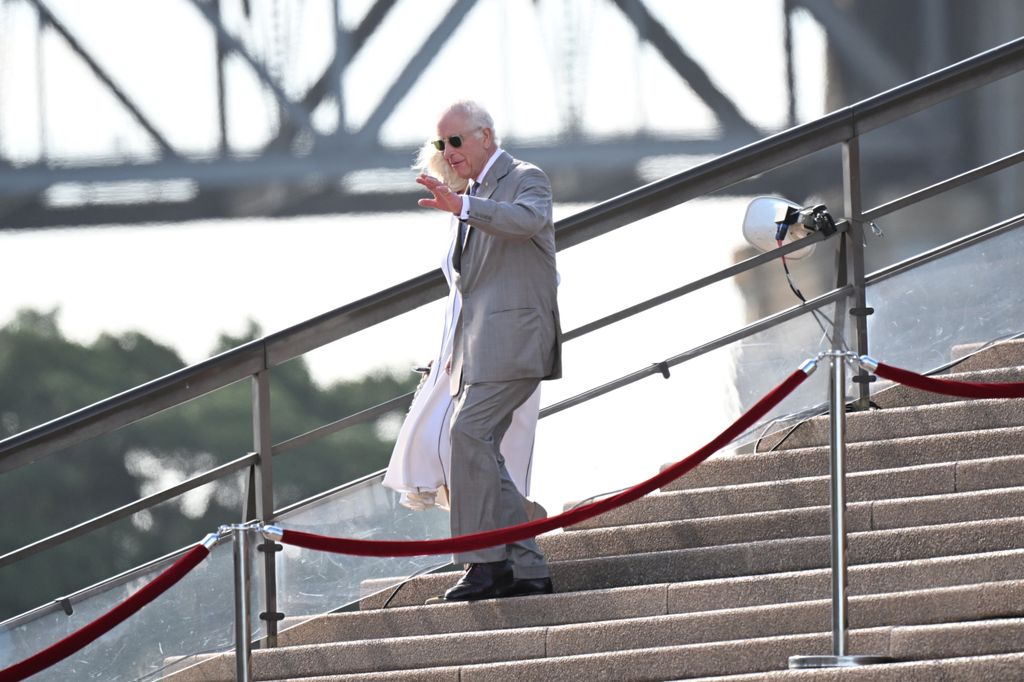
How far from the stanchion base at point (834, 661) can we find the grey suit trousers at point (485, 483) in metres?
1.07

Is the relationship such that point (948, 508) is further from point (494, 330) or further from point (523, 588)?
point (494, 330)

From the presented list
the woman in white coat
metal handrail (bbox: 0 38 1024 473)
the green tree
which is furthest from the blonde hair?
the green tree

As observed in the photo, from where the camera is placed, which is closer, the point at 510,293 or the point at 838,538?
the point at 838,538

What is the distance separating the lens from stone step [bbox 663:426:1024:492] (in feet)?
16.6

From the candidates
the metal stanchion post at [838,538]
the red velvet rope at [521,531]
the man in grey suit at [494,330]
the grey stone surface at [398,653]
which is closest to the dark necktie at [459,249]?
the man in grey suit at [494,330]

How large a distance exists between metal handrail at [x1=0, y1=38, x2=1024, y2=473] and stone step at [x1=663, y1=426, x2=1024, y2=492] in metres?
0.82

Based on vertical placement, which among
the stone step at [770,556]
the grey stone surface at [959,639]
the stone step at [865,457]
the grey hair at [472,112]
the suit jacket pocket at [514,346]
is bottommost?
the grey stone surface at [959,639]

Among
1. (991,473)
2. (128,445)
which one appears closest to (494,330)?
(991,473)

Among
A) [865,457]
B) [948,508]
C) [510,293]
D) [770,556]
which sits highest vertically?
[510,293]

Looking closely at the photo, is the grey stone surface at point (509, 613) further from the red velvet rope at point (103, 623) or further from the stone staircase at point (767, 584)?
the red velvet rope at point (103, 623)

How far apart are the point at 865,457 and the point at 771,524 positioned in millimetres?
445

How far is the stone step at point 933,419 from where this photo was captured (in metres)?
5.28

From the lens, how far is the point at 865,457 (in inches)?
205

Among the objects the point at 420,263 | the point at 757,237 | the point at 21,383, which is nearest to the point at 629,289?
the point at 420,263
